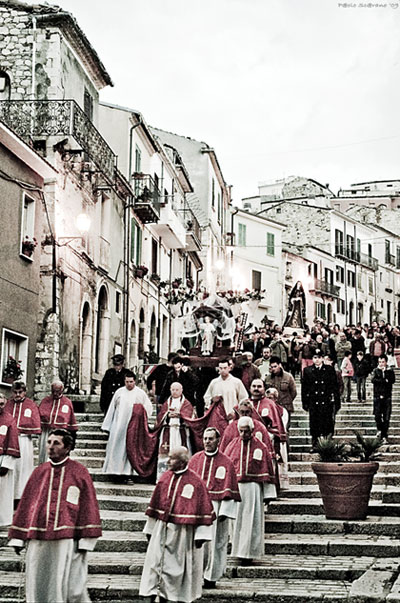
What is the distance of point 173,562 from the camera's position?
976cm

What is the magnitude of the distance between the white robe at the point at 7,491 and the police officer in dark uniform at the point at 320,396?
211 inches

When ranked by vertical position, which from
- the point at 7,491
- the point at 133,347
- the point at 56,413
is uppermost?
the point at 133,347

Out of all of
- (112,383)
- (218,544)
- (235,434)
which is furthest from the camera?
(112,383)

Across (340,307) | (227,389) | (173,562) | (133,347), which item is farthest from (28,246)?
(340,307)

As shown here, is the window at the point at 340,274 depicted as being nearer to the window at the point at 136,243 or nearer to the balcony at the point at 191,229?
the balcony at the point at 191,229

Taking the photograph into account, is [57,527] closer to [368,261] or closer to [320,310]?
[320,310]

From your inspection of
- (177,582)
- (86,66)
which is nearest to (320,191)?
(86,66)

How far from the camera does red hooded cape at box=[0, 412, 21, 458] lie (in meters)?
13.6

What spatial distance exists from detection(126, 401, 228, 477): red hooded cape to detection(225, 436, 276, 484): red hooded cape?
9.35ft

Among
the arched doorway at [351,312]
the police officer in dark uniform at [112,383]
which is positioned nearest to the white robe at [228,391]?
the police officer in dark uniform at [112,383]

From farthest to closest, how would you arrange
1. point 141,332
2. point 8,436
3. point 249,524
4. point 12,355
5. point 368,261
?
point 368,261, point 141,332, point 12,355, point 8,436, point 249,524

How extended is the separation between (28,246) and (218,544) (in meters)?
12.2

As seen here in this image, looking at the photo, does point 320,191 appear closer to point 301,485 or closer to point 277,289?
point 277,289

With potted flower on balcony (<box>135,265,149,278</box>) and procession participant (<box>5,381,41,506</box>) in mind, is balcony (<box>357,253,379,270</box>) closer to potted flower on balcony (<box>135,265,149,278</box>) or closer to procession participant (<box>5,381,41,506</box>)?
potted flower on balcony (<box>135,265,149,278</box>)
